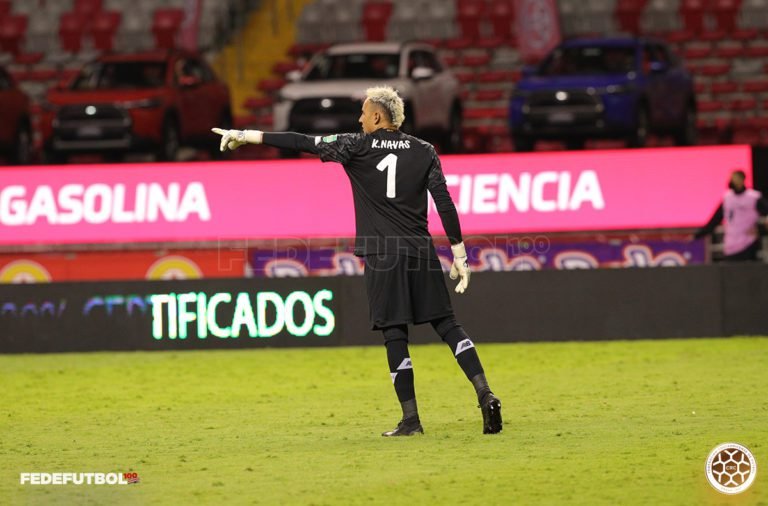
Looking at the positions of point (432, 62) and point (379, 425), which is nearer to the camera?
point (379, 425)

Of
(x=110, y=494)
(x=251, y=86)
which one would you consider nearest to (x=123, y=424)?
(x=110, y=494)

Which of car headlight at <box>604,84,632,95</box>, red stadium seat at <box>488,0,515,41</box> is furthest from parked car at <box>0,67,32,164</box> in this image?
car headlight at <box>604,84,632,95</box>

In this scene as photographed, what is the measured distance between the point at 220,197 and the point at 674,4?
43.8 feet

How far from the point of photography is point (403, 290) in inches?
397

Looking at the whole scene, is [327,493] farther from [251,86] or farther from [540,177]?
[251,86]

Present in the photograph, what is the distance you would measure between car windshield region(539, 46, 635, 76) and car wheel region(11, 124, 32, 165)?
8.74 meters

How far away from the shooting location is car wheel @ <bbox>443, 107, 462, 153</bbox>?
1022 inches

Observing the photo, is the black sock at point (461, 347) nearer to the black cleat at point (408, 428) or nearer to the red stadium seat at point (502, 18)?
the black cleat at point (408, 428)

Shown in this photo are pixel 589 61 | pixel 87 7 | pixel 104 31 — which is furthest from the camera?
pixel 87 7

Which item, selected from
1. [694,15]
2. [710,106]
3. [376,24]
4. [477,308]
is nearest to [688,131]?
[710,106]

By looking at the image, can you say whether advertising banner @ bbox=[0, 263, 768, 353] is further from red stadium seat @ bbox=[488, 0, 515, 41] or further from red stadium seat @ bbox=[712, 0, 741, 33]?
red stadium seat @ bbox=[488, 0, 515, 41]

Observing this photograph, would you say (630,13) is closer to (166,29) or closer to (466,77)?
(466,77)

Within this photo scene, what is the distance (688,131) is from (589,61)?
81.6 inches

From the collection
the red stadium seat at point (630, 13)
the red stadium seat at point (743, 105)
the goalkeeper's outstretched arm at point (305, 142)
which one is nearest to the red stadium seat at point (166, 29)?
the red stadium seat at point (630, 13)
